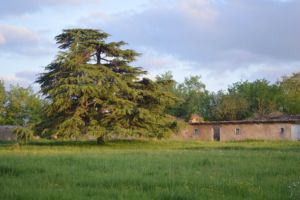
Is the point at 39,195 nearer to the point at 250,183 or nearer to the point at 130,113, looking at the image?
the point at 250,183

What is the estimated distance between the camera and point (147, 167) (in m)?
14.9

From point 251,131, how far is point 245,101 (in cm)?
2148

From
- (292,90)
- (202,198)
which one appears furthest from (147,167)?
(292,90)

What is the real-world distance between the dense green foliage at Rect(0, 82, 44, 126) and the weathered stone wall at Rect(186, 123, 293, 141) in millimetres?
25102

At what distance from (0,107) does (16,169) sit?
5547 cm

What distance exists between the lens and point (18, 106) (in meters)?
67.5

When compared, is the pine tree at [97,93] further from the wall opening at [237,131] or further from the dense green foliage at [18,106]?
the dense green foliage at [18,106]

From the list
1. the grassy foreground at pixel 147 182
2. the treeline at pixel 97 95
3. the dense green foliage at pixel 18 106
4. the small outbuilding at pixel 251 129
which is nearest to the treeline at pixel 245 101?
the small outbuilding at pixel 251 129

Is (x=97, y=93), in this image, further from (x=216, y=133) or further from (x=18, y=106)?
(x=18, y=106)

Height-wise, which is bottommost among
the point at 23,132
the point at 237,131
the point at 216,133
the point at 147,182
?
the point at 147,182

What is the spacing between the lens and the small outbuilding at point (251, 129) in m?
51.9

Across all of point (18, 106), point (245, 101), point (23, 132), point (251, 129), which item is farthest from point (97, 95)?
point (245, 101)

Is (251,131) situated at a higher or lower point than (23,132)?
higher

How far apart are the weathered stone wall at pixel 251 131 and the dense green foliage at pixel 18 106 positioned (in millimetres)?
25102
